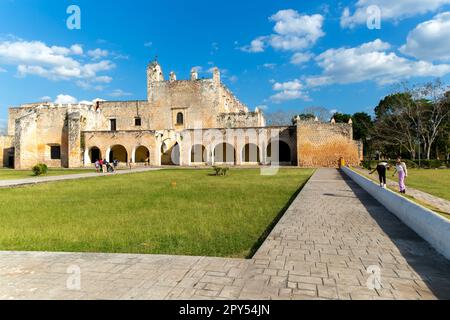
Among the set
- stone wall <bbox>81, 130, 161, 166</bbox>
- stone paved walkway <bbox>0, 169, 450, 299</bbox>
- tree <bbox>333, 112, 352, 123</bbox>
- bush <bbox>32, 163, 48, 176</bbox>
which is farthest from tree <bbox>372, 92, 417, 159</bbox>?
bush <bbox>32, 163, 48, 176</bbox>

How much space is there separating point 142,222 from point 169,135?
2725cm

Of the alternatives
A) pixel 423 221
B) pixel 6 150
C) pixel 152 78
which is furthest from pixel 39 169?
pixel 423 221

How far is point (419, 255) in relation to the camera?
4055 mm

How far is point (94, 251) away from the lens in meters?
4.55

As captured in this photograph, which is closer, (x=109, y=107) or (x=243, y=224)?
(x=243, y=224)

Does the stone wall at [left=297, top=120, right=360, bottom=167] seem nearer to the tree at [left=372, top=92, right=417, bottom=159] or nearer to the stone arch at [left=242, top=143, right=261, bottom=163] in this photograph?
the stone arch at [left=242, top=143, right=261, bottom=163]

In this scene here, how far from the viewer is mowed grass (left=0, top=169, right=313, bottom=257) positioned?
15.7 feet

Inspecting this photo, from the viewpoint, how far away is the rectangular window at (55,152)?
34.2 metres

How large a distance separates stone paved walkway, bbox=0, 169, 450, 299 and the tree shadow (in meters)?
0.01

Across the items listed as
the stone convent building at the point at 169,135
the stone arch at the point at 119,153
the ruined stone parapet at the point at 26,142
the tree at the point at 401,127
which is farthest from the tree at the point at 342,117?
the ruined stone parapet at the point at 26,142

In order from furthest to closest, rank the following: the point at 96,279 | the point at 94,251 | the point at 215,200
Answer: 1. the point at 215,200
2. the point at 94,251
3. the point at 96,279

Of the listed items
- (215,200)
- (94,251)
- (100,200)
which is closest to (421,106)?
(215,200)

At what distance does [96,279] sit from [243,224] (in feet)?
11.0

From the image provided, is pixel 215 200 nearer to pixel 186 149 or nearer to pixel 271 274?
pixel 271 274
